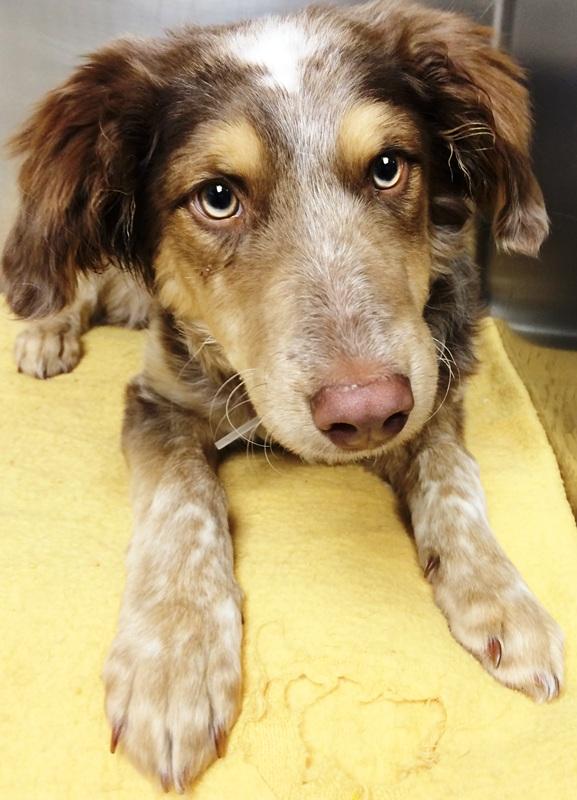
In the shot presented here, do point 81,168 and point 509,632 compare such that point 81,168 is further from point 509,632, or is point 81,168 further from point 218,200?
point 509,632

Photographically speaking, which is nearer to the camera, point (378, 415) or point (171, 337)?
point (378, 415)

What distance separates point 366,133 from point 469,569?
1.01 metres

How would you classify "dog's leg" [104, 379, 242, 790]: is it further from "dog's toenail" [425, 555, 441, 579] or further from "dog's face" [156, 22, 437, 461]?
"dog's toenail" [425, 555, 441, 579]

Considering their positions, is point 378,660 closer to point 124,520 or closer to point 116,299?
point 124,520

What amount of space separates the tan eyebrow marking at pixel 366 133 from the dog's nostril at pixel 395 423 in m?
0.62

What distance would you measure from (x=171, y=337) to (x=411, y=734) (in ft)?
4.23

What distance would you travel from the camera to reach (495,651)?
174 cm

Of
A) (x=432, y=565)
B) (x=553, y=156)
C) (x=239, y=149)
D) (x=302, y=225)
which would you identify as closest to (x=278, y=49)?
(x=239, y=149)

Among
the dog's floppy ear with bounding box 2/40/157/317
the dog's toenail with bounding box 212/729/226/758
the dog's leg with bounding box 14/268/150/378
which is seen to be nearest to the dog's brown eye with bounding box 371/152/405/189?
the dog's floppy ear with bounding box 2/40/157/317

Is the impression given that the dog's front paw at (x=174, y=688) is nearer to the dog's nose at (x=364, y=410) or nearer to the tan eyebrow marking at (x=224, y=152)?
the dog's nose at (x=364, y=410)

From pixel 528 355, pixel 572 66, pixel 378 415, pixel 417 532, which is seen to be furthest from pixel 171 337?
pixel 572 66

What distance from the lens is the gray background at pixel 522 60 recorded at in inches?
100

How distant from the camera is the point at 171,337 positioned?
2.40 meters

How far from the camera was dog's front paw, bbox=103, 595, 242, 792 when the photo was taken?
1.55 meters
